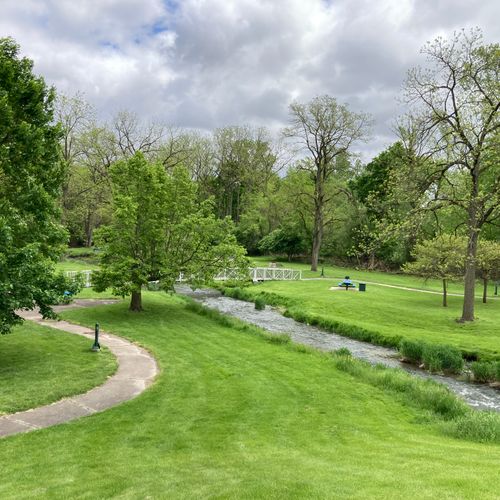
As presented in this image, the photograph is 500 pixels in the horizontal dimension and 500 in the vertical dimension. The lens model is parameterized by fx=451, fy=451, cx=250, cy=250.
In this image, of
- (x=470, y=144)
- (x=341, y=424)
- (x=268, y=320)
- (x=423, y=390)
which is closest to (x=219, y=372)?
(x=341, y=424)

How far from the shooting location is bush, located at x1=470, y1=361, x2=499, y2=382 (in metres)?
15.8

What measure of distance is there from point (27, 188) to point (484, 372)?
54.6ft

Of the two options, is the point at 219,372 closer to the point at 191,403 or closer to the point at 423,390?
the point at 191,403

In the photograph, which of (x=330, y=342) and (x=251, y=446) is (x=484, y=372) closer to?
(x=330, y=342)

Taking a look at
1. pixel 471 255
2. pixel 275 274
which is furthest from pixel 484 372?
pixel 275 274

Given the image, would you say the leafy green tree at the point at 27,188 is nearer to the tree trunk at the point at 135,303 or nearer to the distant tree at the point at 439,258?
the tree trunk at the point at 135,303

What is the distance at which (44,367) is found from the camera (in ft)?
42.4

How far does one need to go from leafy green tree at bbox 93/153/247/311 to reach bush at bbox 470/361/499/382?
1246 centimetres

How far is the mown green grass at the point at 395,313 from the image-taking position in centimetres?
2119

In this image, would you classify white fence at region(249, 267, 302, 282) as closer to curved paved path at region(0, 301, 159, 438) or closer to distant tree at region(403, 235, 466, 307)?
Result: distant tree at region(403, 235, 466, 307)

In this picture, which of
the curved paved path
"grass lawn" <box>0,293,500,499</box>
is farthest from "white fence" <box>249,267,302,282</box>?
"grass lawn" <box>0,293,500,499</box>

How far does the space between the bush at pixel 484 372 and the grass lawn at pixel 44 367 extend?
40.9 feet

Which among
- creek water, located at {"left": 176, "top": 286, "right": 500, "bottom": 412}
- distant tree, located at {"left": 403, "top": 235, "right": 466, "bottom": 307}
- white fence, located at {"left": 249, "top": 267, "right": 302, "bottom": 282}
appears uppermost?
→ distant tree, located at {"left": 403, "top": 235, "right": 466, "bottom": 307}

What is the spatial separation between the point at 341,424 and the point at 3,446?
6526 millimetres
